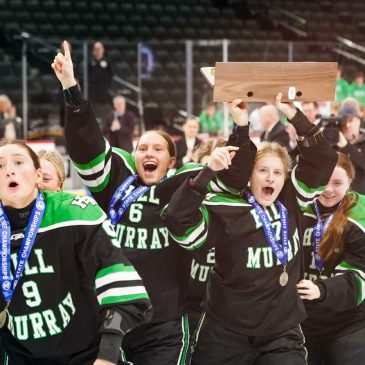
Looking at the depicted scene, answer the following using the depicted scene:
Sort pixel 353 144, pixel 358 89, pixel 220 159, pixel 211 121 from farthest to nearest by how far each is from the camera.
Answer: pixel 358 89 < pixel 211 121 < pixel 353 144 < pixel 220 159

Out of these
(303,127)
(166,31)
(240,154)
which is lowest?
(240,154)

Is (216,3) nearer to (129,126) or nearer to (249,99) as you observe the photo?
(129,126)

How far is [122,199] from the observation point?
11.6 ft

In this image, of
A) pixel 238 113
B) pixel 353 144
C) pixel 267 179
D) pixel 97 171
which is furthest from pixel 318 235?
pixel 353 144

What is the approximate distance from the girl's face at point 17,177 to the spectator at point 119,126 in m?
6.76

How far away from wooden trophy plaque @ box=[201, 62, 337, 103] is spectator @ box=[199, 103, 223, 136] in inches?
269

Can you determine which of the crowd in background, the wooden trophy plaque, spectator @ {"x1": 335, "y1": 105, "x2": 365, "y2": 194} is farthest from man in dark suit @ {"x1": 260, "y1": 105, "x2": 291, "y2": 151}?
the wooden trophy plaque

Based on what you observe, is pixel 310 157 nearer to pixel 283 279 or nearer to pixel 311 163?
pixel 311 163

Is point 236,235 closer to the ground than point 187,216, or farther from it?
closer to the ground

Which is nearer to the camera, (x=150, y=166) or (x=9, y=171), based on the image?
(x=9, y=171)

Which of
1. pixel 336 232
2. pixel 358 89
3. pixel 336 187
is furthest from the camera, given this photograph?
pixel 358 89

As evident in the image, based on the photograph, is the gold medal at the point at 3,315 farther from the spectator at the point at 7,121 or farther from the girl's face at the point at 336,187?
the spectator at the point at 7,121

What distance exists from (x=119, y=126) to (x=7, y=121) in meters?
1.36

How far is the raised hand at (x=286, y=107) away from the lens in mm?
3219
